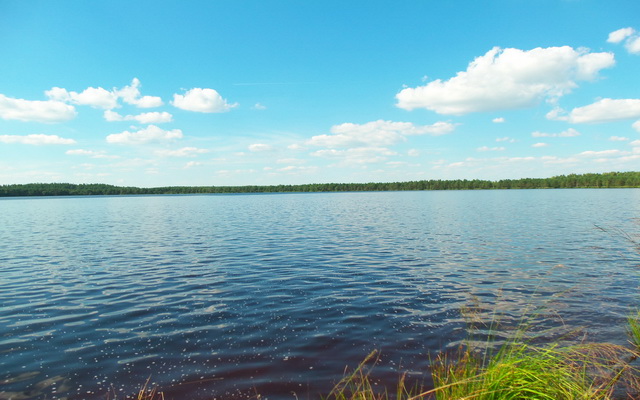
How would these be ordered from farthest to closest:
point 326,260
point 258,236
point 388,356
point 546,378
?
point 258,236 < point 326,260 < point 388,356 < point 546,378

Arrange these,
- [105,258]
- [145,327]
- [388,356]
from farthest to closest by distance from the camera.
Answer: [105,258] → [145,327] → [388,356]

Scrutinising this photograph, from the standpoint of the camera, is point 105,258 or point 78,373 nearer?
point 78,373

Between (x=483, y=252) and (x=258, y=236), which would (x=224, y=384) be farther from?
(x=258, y=236)

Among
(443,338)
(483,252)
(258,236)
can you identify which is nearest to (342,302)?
(443,338)

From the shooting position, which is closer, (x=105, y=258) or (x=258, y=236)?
(x=105, y=258)

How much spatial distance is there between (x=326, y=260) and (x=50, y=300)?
15155mm

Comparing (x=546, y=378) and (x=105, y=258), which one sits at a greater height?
(x=546, y=378)

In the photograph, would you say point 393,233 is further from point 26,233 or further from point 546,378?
point 26,233

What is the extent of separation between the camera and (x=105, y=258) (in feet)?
84.1

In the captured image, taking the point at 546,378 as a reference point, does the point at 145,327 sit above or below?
below

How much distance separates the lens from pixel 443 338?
11500 mm

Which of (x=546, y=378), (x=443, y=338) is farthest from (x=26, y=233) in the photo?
(x=546, y=378)

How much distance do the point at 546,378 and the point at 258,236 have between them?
31800 mm

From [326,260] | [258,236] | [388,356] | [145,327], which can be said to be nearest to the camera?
[388,356]
